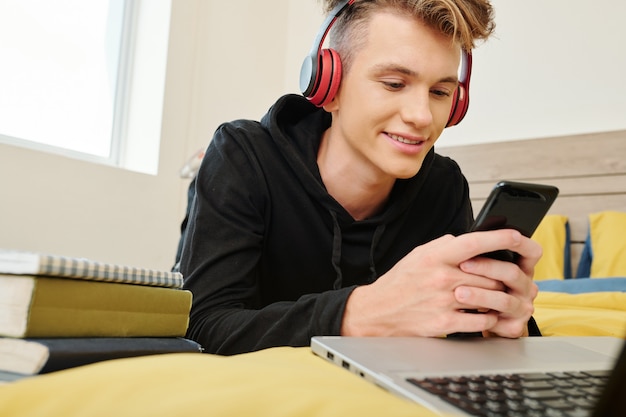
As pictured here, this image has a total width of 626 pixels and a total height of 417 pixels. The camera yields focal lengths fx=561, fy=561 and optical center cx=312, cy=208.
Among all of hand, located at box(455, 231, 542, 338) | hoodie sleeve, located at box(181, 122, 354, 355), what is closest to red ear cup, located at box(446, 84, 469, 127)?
hoodie sleeve, located at box(181, 122, 354, 355)

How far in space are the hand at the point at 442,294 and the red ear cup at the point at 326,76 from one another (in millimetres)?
475

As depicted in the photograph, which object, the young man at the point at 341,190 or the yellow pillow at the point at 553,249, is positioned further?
the yellow pillow at the point at 553,249

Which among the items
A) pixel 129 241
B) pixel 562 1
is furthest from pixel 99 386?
pixel 562 1

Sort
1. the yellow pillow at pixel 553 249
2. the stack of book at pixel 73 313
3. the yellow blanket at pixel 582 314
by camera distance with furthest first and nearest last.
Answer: the yellow pillow at pixel 553 249 → the yellow blanket at pixel 582 314 → the stack of book at pixel 73 313

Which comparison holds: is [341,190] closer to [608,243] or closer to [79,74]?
[608,243]

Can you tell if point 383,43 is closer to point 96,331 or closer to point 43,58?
point 96,331

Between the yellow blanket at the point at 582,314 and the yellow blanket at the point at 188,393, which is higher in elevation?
the yellow blanket at the point at 188,393

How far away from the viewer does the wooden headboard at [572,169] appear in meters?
2.28

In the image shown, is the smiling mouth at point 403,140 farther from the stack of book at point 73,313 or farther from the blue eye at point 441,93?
the stack of book at point 73,313

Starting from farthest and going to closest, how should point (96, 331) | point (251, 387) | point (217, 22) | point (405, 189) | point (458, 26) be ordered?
point (217, 22) → point (405, 189) → point (458, 26) → point (96, 331) → point (251, 387)

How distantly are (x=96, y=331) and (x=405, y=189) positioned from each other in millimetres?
781

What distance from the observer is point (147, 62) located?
2475 millimetres

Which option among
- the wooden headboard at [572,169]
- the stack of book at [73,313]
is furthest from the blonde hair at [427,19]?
the wooden headboard at [572,169]

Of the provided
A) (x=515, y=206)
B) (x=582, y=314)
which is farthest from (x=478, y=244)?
(x=582, y=314)
